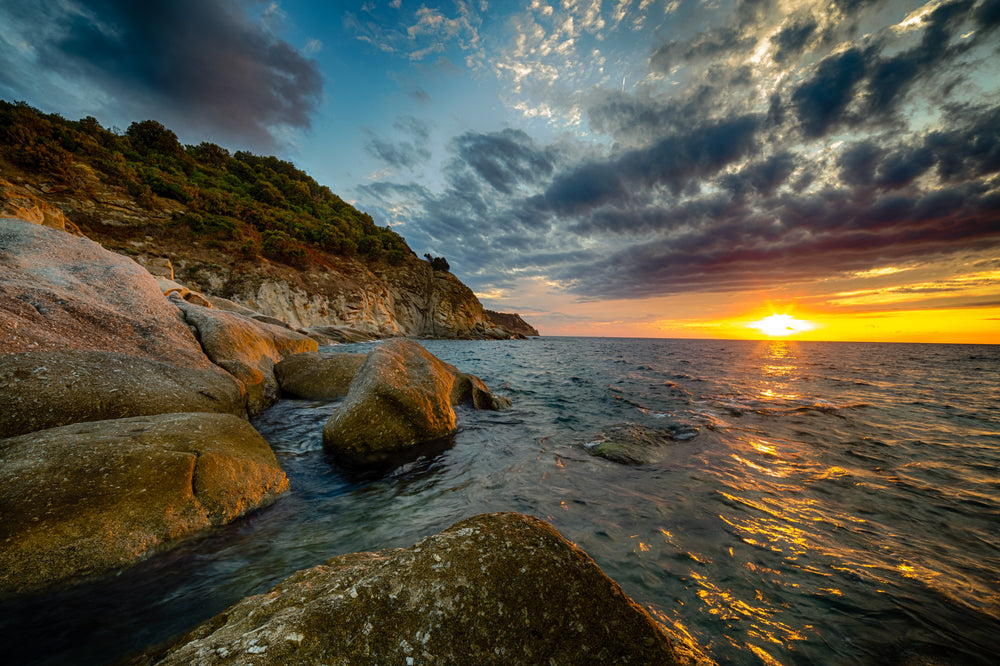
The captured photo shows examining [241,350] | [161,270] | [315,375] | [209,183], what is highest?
[209,183]

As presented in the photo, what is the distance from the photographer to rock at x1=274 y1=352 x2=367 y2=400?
31.6 ft

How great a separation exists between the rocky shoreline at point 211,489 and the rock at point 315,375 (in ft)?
4.15

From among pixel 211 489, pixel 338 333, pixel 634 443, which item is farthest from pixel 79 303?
pixel 338 333

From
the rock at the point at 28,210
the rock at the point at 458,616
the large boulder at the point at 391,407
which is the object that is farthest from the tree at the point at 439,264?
the rock at the point at 458,616

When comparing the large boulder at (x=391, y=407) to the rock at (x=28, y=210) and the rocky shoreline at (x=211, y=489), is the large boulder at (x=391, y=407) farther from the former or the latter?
the rock at (x=28, y=210)

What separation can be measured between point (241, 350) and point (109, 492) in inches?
238

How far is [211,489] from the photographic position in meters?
3.72

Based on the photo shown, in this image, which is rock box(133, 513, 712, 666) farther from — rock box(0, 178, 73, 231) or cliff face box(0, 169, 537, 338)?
cliff face box(0, 169, 537, 338)

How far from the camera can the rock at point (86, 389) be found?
13.0 ft

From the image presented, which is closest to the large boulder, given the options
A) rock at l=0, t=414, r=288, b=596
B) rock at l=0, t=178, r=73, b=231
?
rock at l=0, t=414, r=288, b=596

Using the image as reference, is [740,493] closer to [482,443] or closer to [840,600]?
[840,600]

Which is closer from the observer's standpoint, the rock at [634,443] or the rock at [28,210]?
the rock at [634,443]

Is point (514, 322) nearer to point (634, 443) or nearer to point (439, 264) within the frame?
point (439, 264)

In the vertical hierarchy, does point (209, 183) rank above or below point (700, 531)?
above
